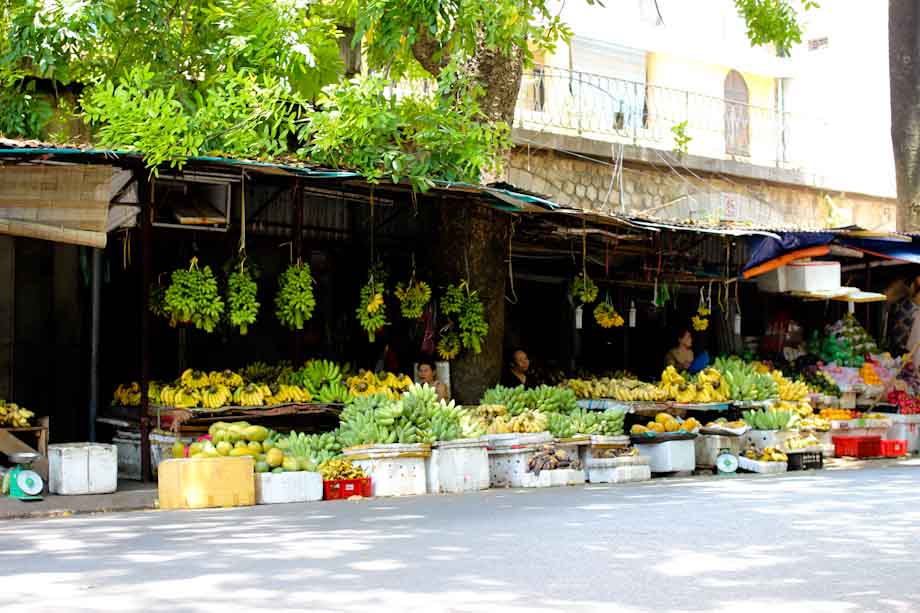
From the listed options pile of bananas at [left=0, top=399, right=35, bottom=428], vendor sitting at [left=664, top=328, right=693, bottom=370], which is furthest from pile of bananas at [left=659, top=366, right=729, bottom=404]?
pile of bananas at [left=0, top=399, right=35, bottom=428]

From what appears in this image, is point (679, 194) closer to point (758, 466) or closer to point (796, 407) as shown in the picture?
point (796, 407)

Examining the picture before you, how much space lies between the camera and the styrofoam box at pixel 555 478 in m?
12.6

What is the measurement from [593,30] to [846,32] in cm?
799

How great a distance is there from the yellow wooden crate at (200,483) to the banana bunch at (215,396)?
174 centimetres

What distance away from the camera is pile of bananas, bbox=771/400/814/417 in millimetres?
15633

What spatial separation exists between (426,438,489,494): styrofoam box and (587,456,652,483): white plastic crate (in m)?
1.35

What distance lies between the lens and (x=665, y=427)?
1423 cm

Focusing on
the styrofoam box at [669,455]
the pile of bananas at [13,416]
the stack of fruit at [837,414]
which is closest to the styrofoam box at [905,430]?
the stack of fruit at [837,414]

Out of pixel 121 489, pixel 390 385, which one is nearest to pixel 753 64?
Answer: pixel 390 385

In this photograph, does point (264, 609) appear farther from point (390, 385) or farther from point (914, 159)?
point (914, 159)

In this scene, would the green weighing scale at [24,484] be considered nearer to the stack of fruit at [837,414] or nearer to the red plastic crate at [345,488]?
the red plastic crate at [345,488]

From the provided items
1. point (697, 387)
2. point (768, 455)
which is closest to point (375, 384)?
point (697, 387)

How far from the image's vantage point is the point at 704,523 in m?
8.89

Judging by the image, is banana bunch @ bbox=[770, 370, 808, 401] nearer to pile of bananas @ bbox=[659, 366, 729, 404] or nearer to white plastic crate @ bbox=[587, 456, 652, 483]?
pile of bananas @ bbox=[659, 366, 729, 404]
